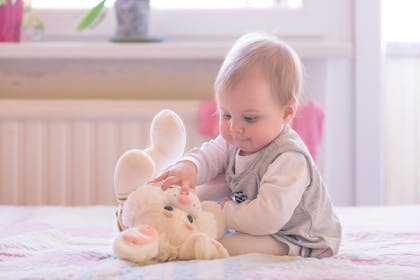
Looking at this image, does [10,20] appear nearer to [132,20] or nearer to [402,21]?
[132,20]

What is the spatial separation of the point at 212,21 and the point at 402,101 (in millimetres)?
638

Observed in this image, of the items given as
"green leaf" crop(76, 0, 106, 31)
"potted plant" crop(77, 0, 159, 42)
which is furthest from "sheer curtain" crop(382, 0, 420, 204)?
"green leaf" crop(76, 0, 106, 31)

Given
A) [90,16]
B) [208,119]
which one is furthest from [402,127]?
[90,16]

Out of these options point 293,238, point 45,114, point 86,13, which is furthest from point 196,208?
point 86,13

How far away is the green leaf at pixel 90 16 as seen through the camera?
187 centimetres

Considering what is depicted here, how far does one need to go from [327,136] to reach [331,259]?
1.00 metres

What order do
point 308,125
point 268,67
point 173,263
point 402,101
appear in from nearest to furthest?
point 173,263, point 268,67, point 308,125, point 402,101

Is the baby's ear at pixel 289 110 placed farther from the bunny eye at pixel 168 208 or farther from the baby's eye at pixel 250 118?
the bunny eye at pixel 168 208

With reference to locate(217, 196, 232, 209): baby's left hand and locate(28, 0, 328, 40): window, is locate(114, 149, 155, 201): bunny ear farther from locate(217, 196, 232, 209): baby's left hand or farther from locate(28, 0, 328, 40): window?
locate(28, 0, 328, 40): window

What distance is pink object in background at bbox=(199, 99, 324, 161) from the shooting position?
6.13ft

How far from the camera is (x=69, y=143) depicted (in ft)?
6.28

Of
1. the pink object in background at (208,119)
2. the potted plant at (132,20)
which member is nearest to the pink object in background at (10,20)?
the potted plant at (132,20)

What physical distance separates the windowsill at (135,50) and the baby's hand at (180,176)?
81cm

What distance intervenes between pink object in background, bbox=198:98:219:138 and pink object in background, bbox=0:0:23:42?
571mm
